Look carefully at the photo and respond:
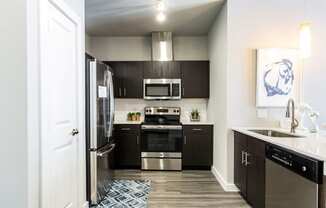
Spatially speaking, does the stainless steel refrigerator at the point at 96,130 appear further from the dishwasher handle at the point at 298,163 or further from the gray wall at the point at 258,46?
the dishwasher handle at the point at 298,163

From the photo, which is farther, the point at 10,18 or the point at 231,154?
the point at 231,154

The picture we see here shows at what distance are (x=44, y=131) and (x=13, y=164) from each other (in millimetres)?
338

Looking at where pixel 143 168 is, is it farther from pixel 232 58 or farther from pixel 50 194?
pixel 50 194

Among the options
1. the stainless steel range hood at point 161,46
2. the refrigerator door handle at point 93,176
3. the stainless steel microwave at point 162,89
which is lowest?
the refrigerator door handle at point 93,176

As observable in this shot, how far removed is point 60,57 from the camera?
8.22 ft

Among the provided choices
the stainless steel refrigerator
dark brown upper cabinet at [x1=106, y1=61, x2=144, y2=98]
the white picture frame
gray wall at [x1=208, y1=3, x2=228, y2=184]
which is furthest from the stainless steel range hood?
the white picture frame

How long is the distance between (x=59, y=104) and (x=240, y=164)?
2359mm

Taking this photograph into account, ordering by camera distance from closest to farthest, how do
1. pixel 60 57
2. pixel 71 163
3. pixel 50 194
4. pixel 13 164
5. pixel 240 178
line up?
pixel 13 164 → pixel 50 194 → pixel 60 57 → pixel 71 163 → pixel 240 178

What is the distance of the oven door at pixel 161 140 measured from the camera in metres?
5.05

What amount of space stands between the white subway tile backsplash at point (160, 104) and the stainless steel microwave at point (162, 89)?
33cm

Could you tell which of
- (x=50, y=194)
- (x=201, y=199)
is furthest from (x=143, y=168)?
(x=50, y=194)

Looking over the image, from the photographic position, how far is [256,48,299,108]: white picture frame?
374 cm

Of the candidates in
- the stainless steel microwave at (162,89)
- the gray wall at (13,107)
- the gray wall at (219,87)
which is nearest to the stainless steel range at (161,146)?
the stainless steel microwave at (162,89)

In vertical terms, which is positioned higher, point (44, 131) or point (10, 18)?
point (10, 18)
